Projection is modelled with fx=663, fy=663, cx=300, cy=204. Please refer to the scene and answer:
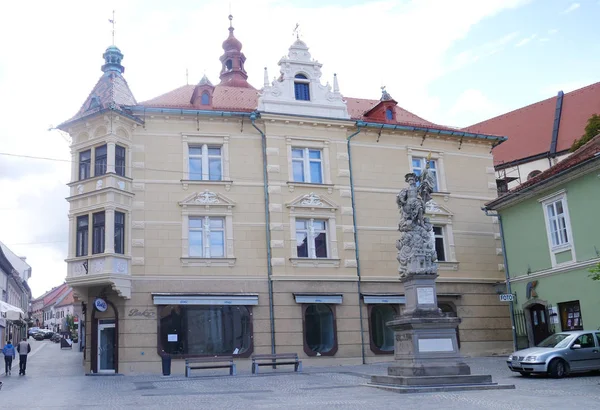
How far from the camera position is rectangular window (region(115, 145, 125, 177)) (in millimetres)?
27484

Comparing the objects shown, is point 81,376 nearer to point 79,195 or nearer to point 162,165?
point 79,195

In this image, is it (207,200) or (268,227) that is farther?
(268,227)

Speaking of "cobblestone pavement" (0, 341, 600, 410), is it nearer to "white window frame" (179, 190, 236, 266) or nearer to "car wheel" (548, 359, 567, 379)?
"car wheel" (548, 359, 567, 379)

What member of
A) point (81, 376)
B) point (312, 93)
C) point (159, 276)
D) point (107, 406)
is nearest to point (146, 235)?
point (159, 276)

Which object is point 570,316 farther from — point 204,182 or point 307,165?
point 204,182

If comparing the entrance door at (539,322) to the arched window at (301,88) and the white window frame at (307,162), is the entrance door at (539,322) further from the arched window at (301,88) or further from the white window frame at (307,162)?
the arched window at (301,88)

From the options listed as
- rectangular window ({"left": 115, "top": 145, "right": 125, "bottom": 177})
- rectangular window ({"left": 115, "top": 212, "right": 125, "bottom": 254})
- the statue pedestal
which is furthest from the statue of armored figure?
rectangular window ({"left": 115, "top": 145, "right": 125, "bottom": 177})

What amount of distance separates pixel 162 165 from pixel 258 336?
8.31 meters

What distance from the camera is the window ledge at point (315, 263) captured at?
28688 mm

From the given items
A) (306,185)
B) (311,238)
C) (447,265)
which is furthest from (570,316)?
(306,185)

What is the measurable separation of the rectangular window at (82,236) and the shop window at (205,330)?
157 inches

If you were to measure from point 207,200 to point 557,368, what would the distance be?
15.3 meters

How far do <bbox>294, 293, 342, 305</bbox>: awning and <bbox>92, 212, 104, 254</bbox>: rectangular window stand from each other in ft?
27.1

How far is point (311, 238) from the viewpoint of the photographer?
1158 inches
